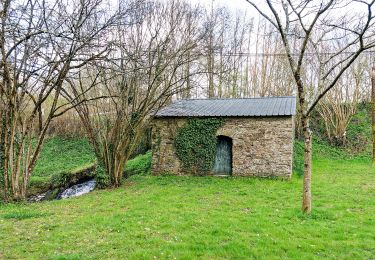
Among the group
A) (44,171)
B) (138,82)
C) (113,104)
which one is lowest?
(44,171)

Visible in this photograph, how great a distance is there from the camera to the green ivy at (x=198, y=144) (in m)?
15.0

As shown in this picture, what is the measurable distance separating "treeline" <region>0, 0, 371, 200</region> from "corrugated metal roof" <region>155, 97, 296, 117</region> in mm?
1219

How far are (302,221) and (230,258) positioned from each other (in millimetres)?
2811

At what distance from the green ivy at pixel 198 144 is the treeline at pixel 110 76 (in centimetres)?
192

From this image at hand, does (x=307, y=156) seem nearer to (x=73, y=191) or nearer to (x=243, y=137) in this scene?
(x=243, y=137)

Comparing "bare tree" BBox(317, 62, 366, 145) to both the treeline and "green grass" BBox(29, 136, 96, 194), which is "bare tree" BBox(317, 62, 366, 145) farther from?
"green grass" BBox(29, 136, 96, 194)

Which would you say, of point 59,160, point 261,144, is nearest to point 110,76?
point 261,144

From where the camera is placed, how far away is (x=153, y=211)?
848 cm

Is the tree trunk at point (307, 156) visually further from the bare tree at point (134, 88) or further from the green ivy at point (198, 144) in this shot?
the green ivy at point (198, 144)

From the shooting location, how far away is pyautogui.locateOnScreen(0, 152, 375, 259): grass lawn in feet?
17.9

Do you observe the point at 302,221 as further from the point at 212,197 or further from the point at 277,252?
the point at 212,197

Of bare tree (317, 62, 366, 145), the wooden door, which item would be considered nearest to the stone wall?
the wooden door

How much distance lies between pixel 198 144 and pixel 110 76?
5164 mm

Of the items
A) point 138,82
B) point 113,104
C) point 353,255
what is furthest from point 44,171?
point 353,255
